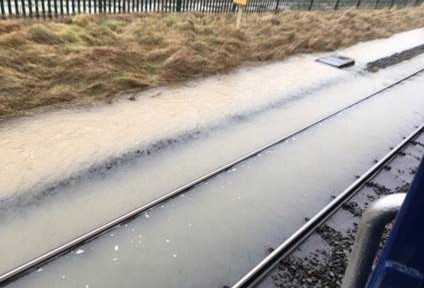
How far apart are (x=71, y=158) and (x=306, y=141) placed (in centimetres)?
434

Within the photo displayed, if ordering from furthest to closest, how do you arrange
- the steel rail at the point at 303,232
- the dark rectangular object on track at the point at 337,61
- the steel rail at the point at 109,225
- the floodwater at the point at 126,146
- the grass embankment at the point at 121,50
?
the dark rectangular object on track at the point at 337,61 → the grass embankment at the point at 121,50 → the floodwater at the point at 126,146 → the steel rail at the point at 303,232 → the steel rail at the point at 109,225

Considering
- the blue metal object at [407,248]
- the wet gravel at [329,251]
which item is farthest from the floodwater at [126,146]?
the blue metal object at [407,248]

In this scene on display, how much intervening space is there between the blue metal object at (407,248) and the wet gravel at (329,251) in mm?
3115

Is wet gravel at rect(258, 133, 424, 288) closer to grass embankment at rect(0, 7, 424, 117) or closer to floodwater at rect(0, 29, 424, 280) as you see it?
floodwater at rect(0, 29, 424, 280)

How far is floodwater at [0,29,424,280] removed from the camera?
15.6 feet

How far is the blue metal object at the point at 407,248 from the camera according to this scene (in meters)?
1.11

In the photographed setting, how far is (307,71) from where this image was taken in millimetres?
12555

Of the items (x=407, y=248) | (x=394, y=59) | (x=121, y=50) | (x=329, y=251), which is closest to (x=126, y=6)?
(x=121, y=50)

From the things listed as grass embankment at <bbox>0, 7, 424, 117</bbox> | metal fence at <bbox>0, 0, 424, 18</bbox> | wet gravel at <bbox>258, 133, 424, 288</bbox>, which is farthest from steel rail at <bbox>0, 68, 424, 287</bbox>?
metal fence at <bbox>0, 0, 424, 18</bbox>

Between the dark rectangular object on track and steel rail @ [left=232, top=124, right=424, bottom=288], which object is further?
the dark rectangular object on track

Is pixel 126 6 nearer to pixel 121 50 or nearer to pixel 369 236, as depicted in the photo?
pixel 121 50

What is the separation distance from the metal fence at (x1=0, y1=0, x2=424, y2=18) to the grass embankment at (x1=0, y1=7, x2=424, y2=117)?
0.53 m

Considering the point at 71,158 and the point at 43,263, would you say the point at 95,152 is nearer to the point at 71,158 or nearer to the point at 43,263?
the point at 71,158

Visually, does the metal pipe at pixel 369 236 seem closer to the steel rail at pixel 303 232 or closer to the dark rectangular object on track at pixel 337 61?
the steel rail at pixel 303 232
